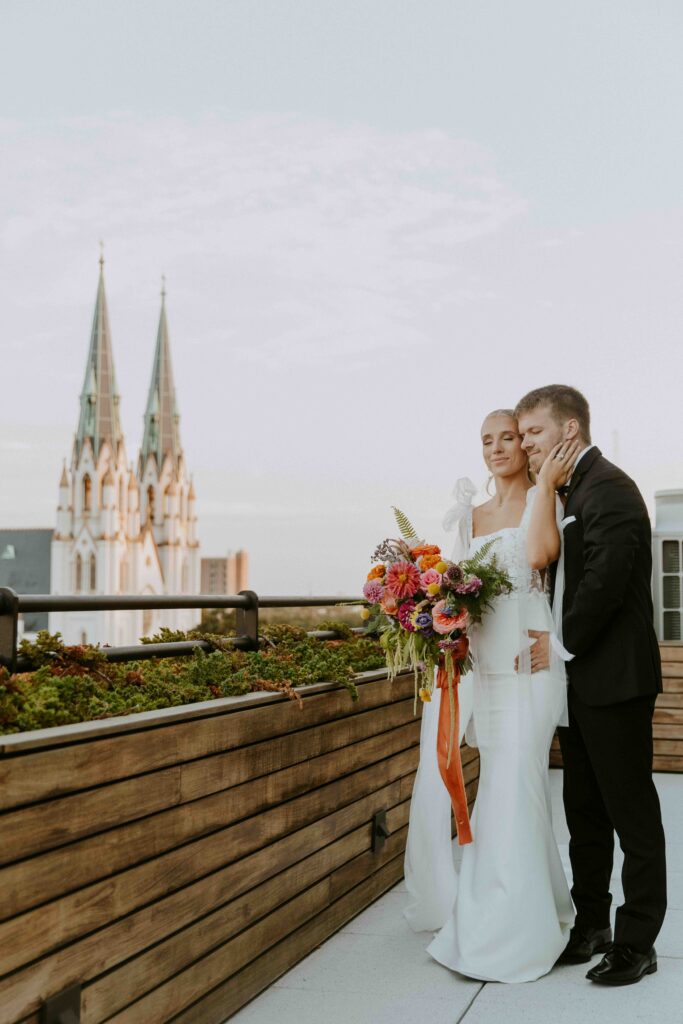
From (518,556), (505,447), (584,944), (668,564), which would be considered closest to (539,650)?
(518,556)

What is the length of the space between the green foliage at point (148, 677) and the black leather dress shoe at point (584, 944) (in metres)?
1.13

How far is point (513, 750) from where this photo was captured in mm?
3426

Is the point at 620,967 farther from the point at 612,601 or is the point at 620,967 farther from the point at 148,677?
the point at 148,677

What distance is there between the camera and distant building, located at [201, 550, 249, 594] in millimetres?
128000

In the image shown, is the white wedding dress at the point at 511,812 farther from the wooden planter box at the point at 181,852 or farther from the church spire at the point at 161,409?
the church spire at the point at 161,409

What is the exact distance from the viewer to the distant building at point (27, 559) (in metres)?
103

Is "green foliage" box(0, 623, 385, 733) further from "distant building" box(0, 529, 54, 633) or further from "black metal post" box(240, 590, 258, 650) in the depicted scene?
"distant building" box(0, 529, 54, 633)

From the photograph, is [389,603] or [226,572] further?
[226,572]

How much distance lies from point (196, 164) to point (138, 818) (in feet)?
260

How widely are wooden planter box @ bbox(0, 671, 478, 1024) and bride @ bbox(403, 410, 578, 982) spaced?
532 millimetres

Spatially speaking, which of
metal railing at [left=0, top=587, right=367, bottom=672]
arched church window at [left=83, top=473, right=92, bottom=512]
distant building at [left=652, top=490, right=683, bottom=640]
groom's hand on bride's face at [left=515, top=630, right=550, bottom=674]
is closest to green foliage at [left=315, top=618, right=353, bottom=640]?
metal railing at [left=0, top=587, right=367, bottom=672]

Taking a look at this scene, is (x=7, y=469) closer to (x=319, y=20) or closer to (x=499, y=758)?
(x=319, y=20)

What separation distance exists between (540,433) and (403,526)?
577 mm

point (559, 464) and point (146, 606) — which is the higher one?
point (559, 464)
